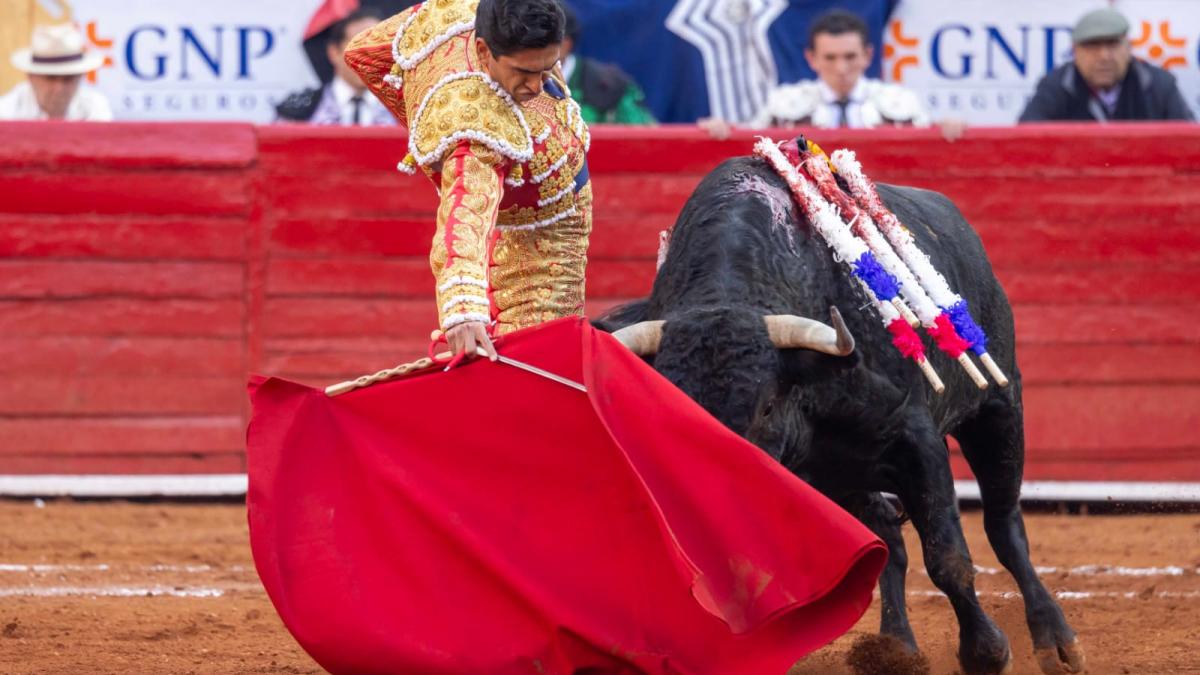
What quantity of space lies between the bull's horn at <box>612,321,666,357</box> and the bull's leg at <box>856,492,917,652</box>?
3.46 feet

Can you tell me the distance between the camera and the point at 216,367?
22.5 ft

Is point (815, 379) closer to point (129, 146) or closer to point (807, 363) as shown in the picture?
point (807, 363)

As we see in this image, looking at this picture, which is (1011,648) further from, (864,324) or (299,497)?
(299,497)

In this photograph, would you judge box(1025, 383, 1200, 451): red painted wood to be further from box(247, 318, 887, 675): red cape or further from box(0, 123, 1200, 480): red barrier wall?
box(247, 318, 887, 675): red cape

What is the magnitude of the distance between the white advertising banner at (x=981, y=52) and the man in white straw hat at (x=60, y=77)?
3230 mm

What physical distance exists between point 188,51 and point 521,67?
469 cm

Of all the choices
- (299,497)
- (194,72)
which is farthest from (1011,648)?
(194,72)

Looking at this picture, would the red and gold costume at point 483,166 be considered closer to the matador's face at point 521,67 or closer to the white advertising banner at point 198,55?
the matador's face at point 521,67

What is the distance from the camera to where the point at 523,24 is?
11.4 ft

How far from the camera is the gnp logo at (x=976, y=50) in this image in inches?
314

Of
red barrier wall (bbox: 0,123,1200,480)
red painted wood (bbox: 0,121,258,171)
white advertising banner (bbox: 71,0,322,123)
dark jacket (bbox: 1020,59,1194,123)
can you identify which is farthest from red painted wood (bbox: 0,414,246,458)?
dark jacket (bbox: 1020,59,1194,123)

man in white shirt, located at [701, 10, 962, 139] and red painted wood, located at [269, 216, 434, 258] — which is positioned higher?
man in white shirt, located at [701, 10, 962, 139]

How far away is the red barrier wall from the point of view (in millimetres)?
6797

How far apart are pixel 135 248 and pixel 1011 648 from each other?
12.1ft
